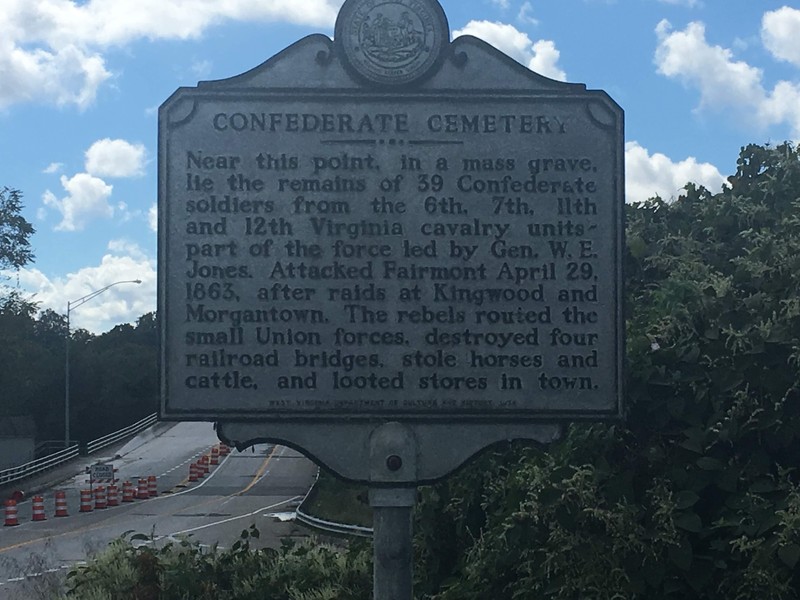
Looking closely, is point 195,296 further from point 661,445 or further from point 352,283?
point 661,445

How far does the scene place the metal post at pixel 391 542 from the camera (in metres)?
5.59

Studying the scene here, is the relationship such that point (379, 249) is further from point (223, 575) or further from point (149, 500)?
point (149, 500)

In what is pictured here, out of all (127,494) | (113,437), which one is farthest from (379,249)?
(113,437)

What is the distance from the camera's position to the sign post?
543cm

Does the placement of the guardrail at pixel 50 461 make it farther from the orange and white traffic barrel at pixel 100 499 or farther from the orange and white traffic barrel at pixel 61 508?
the orange and white traffic barrel at pixel 61 508

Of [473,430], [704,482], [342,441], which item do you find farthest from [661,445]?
[342,441]

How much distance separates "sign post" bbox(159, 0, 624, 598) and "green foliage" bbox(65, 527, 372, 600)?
1851mm

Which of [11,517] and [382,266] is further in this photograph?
[11,517]

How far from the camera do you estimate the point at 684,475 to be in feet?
18.9

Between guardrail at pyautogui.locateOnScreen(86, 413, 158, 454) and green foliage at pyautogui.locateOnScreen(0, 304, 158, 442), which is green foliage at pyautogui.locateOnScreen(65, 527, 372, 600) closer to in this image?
guardrail at pyautogui.locateOnScreen(86, 413, 158, 454)

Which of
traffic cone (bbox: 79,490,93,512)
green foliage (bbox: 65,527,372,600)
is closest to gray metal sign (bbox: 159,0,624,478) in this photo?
green foliage (bbox: 65,527,372,600)

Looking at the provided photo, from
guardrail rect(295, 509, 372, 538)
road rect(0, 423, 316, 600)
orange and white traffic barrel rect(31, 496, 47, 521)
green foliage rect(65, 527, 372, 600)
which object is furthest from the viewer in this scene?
orange and white traffic barrel rect(31, 496, 47, 521)

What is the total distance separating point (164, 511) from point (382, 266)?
1130 inches

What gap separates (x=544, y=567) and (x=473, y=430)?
3.11 ft
